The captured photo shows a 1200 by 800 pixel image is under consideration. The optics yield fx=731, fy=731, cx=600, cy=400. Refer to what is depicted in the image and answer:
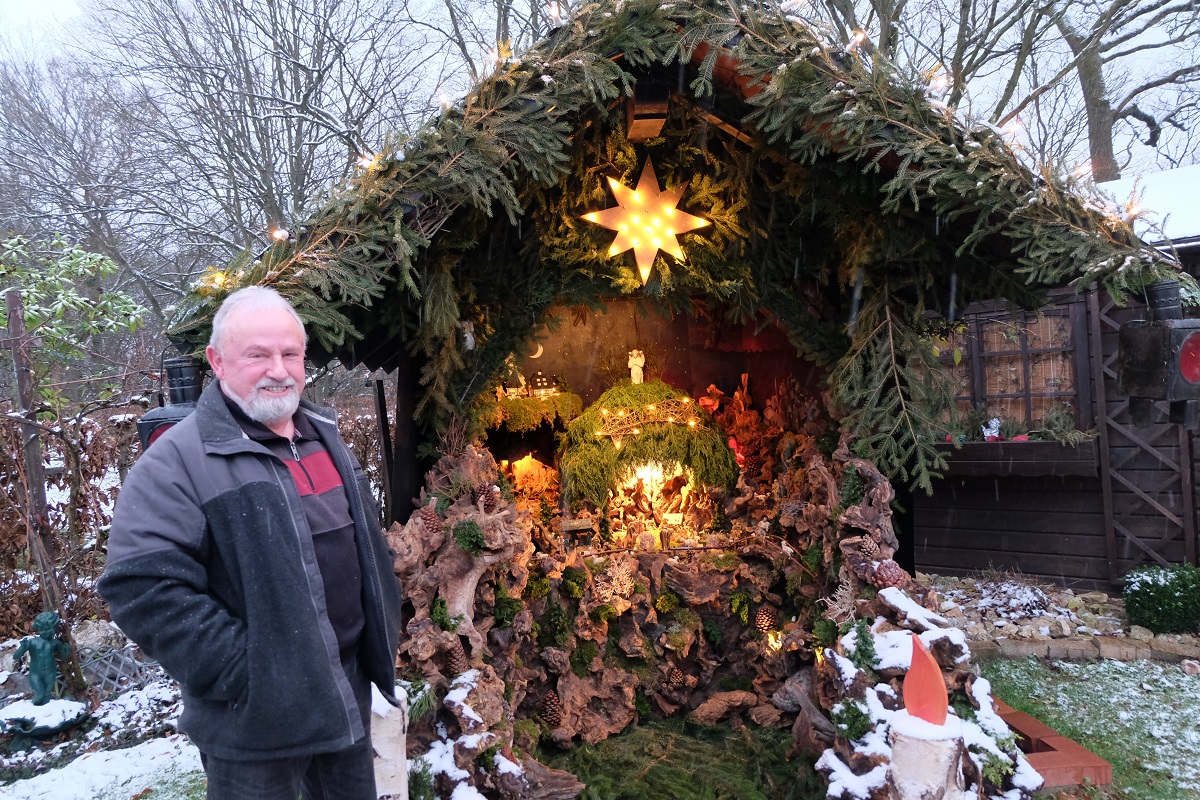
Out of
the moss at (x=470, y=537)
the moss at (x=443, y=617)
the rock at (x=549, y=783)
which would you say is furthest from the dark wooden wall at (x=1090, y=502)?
the moss at (x=443, y=617)

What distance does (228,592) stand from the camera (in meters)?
2.04

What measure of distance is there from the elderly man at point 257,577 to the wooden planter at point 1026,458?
23.2 ft

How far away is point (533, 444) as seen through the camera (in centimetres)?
604

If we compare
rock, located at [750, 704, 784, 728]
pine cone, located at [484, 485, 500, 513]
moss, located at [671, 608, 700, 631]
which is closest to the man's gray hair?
pine cone, located at [484, 485, 500, 513]

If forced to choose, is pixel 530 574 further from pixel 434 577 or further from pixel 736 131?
pixel 736 131

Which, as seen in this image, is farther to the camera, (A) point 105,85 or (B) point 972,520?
(A) point 105,85

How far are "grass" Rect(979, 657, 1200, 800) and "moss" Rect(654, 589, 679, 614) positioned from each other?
7.94ft

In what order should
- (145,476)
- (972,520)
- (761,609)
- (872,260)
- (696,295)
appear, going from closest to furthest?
(145,476), (872,260), (761,609), (696,295), (972,520)

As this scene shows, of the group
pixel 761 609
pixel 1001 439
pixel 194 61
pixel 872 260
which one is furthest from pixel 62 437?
pixel 1001 439

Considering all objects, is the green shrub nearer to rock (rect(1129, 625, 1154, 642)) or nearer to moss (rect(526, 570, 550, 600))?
rock (rect(1129, 625, 1154, 642))

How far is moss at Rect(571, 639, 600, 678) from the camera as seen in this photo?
16.3ft

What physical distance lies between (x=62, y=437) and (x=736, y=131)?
5978 millimetres

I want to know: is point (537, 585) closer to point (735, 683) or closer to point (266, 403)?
point (735, 683)

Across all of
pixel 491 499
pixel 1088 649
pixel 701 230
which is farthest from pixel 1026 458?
pixel 491 499
